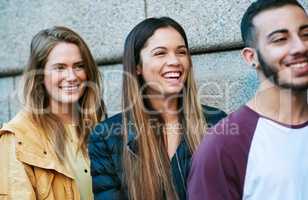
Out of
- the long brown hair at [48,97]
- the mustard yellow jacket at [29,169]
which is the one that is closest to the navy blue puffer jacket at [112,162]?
the mustard yellow jacket at [29,169]

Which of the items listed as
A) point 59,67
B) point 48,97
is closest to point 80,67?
point 59,67

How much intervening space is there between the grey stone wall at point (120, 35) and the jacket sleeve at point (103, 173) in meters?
1.10

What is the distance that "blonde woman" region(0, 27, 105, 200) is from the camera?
2.97 metres

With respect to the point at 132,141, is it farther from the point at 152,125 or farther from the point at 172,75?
the point at 172,75

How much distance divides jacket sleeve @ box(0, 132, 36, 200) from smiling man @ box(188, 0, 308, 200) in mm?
1183

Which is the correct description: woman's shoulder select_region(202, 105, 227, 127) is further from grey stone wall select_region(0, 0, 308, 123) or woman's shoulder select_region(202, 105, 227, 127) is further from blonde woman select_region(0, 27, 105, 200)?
blonde woman select_region(0, 27, 105, 200)

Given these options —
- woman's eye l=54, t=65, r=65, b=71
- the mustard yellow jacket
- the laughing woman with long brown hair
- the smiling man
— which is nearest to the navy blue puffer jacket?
the laughing woman with long brown hair

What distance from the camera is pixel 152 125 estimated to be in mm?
2975

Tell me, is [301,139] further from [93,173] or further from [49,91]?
[49,91]

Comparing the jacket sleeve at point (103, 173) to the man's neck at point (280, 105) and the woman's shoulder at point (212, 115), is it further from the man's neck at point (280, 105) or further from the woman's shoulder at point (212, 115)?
the man's neck at point (280, 105)

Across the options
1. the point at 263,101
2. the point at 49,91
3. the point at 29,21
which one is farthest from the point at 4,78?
the point at 263,101

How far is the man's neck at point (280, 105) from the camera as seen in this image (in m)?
2.14

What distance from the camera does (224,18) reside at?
3.63m

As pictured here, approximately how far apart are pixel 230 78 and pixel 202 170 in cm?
170
